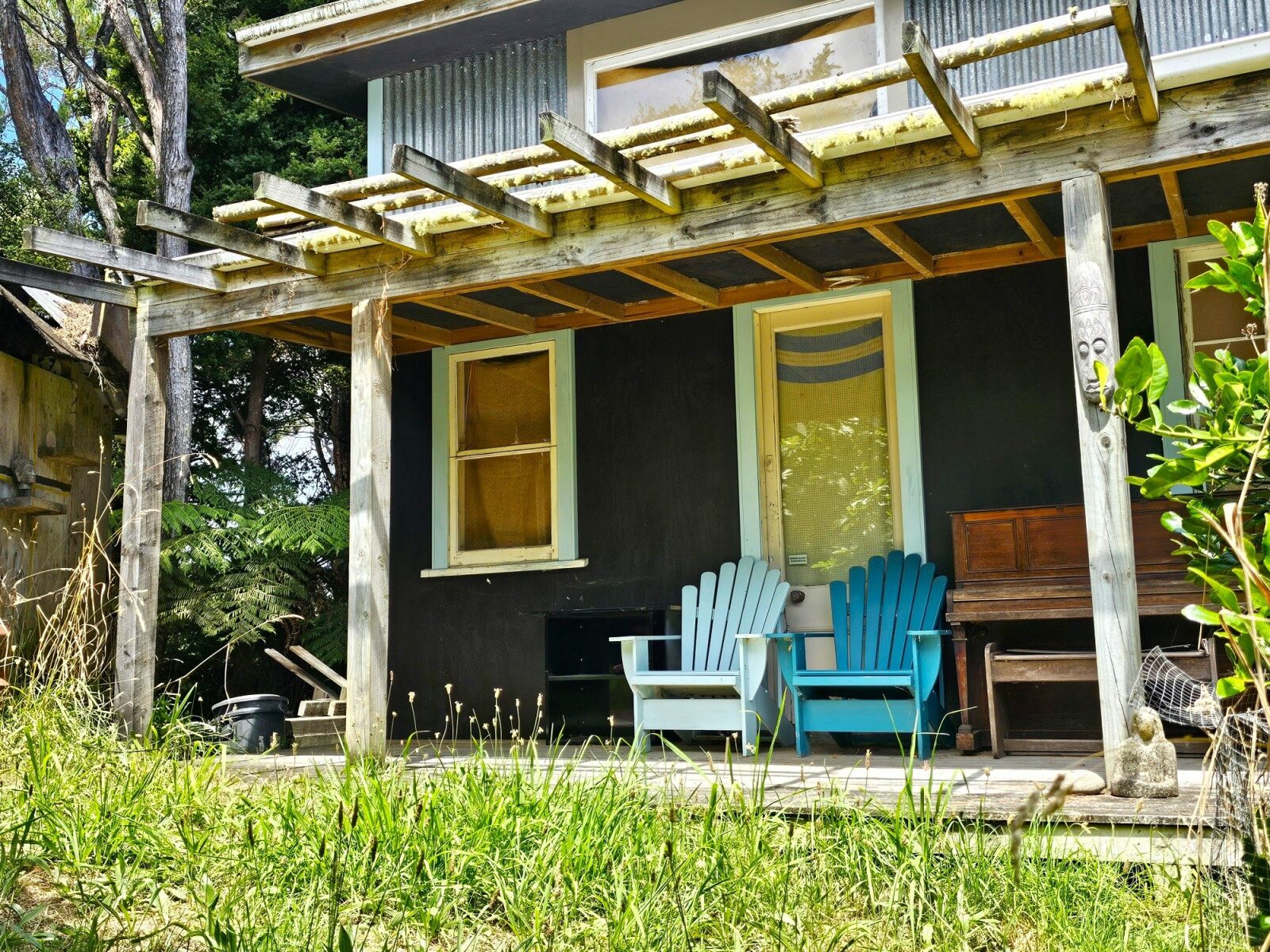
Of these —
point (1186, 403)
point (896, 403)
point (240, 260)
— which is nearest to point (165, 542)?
point (240, 260)

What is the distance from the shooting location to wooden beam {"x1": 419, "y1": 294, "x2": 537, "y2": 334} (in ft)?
20.0

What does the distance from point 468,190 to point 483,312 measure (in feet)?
6.43

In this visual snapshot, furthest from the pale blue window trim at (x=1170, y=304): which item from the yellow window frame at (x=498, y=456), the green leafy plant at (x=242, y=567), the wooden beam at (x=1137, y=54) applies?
the green leafy plant at (x=242, y=567)

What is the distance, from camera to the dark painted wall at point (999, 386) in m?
5.86

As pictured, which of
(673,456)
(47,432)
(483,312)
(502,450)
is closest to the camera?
(483,312)

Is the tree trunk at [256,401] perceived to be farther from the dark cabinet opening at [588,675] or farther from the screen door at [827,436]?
the screen door at [827,436]

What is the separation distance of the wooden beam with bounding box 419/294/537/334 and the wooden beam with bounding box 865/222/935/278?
1928 millimetres

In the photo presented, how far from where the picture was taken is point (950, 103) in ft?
12.9

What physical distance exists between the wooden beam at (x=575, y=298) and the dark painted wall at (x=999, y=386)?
158 cm

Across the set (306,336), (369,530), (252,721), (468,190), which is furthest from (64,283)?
(252,721)

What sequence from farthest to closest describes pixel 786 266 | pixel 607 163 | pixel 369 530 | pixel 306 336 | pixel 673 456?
pixel 306 336 < pixel 673 456 < pixel 786 266 < pixel 369 530 < pixel 607 163

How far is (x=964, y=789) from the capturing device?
4.18 m

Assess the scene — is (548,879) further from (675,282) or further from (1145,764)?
(675,282)

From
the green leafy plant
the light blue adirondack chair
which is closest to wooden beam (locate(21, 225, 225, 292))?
the green leafy plant
